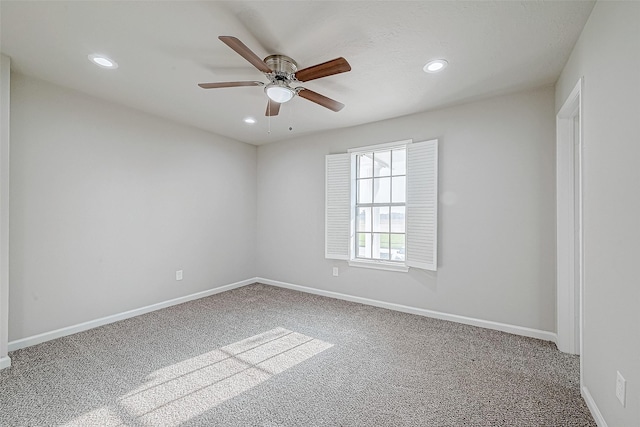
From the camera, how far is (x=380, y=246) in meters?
4.09

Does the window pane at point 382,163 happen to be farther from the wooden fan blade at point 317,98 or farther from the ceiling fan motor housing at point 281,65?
the ceiling fan motor housing at point 281,65

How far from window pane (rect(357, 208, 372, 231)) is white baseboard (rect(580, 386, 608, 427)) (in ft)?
8.82

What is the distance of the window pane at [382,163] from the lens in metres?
4.01

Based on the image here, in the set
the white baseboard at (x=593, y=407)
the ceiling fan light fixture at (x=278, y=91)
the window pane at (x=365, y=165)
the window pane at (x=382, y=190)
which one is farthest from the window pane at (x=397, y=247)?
the ceiling fan light fixture at (x=278, y=91)

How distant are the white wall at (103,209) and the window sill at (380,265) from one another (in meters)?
2.13

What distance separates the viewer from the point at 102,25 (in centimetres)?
196

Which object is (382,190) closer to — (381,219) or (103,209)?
(381,219)

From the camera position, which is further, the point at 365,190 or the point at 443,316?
the point at 365,190

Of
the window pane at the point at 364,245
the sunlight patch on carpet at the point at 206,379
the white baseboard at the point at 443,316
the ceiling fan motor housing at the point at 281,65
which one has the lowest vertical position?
the sunlight patch on carpet at the point at 206,379

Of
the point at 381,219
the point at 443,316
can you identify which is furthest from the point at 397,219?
the point at 443,316

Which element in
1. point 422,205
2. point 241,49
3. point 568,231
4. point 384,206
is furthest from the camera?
point 384,206

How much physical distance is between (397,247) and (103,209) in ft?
11.9

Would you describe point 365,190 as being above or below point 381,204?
above

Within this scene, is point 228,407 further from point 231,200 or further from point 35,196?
point 231,200
